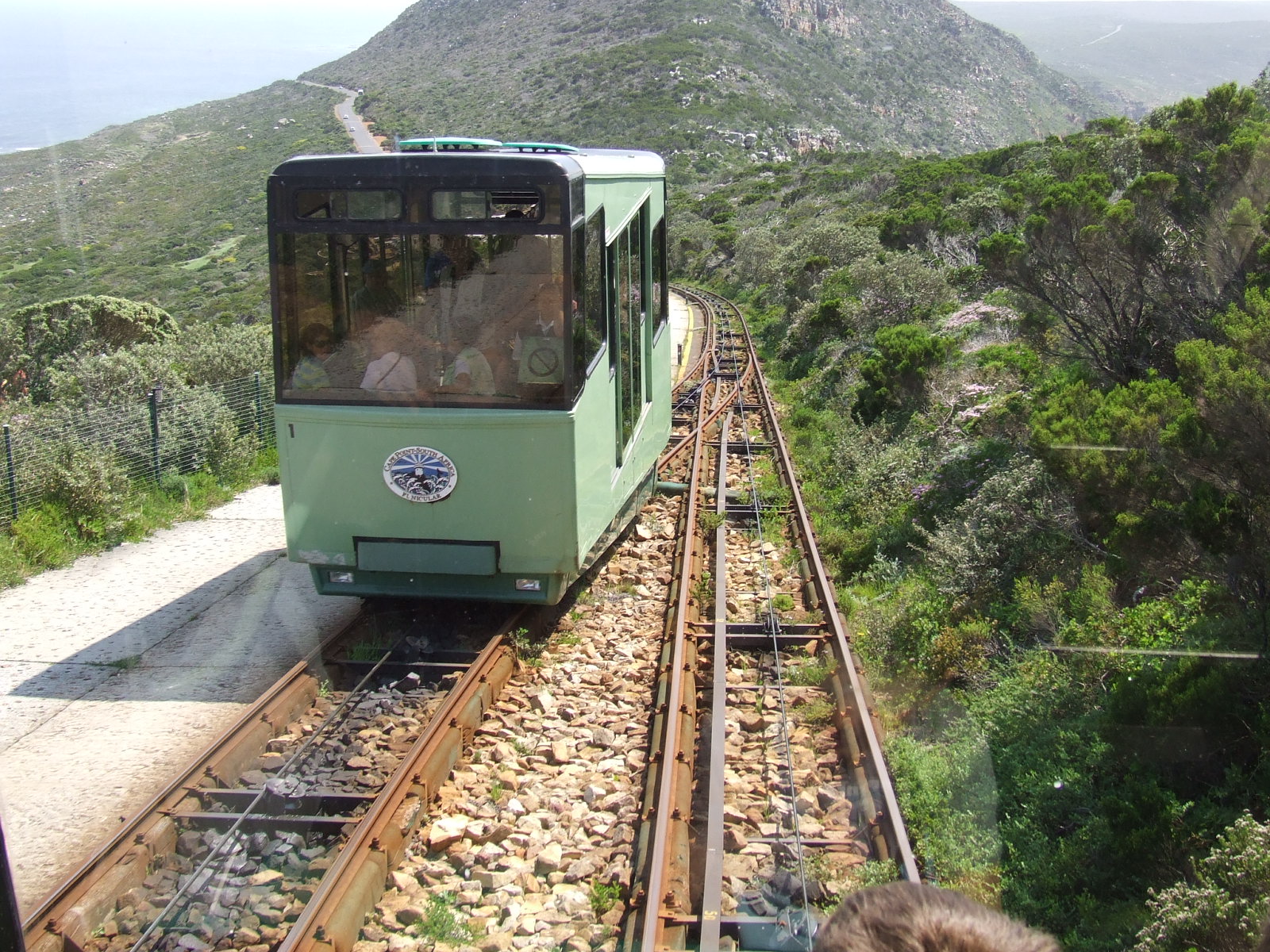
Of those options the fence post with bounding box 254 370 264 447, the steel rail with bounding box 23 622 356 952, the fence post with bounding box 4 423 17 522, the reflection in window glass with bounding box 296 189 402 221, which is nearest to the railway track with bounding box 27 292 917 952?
the steel rail with bounding box 23 622 356 952

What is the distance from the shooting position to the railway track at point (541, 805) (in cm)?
461

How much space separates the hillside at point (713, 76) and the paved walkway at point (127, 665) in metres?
24.7

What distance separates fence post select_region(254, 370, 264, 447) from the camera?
1450 centimetres

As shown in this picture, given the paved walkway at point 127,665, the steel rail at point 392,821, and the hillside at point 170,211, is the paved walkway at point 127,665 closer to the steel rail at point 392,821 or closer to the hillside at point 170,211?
the steel rail at point 392,821

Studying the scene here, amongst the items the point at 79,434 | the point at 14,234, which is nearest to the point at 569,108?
the point at 14,234

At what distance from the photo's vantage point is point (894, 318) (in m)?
19.4

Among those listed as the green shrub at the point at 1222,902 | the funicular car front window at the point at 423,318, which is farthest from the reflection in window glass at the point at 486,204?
the green shrub at the point at 1222,902

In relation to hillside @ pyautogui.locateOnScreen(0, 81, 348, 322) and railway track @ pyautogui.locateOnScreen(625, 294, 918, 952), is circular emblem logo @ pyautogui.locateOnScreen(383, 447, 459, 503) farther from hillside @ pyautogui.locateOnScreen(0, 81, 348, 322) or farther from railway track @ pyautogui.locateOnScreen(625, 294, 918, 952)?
hillside @ pyautogui.locateOnScreen(0, 81, 348, 322)

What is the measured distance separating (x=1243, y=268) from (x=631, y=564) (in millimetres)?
5519

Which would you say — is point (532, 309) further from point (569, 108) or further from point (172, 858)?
point (569, 108)

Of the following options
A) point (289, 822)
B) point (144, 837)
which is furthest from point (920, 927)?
point (144, 837)

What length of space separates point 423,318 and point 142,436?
6.54m

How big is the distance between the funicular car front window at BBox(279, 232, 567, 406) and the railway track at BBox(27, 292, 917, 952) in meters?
1.79

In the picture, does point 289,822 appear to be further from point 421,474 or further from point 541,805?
point 421,474
